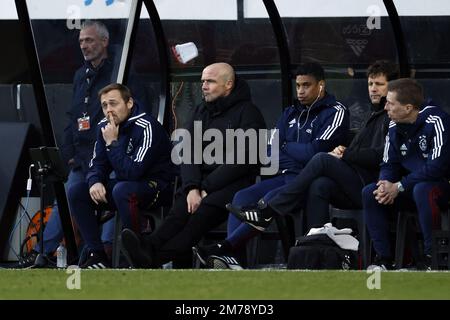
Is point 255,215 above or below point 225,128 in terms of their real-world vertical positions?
below

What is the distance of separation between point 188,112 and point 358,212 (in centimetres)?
246

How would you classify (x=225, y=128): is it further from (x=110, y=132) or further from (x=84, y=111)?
(x=84, y=111)

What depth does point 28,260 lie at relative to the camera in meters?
12.4

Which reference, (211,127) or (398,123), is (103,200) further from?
(398,123)

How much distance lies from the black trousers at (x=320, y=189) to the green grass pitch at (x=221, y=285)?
5.05 feet

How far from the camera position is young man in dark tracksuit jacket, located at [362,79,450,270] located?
403 inches

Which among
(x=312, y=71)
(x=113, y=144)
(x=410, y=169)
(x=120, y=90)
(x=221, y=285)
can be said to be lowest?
(x=221, y=285)

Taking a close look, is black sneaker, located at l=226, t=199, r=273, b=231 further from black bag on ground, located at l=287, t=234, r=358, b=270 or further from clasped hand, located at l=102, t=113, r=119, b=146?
clasped hand, located at l=102, t=113, r=119, b=146

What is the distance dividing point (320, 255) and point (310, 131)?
4.79 feet

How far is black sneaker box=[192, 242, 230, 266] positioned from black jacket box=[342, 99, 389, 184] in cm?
107

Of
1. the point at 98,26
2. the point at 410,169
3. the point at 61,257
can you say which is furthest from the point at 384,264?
the point at 98,26

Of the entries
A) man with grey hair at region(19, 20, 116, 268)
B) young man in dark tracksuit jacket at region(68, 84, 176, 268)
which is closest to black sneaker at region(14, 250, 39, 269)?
man with grey hair at region(19, 20, 116, 268)

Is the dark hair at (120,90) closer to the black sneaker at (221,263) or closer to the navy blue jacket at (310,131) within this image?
the navy blue jacket at (310,131)
